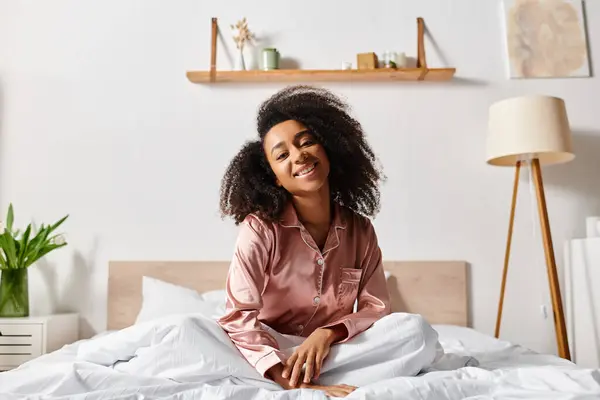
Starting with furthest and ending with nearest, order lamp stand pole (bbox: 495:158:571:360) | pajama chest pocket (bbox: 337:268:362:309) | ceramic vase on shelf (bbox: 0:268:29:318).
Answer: ceramic vase on shelf (bbox: 0:268:29:318) → lamp stand pole (bbox: 495:158:571:360) → pajama chest pocket (bbox: 337:268:362:309)

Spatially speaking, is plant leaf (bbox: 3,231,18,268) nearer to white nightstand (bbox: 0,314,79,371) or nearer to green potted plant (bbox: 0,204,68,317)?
green potted plant (bbox: 0,204,68,317)

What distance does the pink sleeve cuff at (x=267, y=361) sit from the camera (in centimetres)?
134

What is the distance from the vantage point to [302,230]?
1.61 m

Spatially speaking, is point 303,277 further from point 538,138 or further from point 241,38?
point 241,38

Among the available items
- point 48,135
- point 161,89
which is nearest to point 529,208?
point 161,89

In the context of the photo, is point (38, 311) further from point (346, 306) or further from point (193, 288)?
point (346, 306)

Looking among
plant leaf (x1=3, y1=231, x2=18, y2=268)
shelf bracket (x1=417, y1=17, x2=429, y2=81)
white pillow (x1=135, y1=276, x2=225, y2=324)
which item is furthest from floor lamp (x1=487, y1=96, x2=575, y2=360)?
plant leaf (x1=3, y1=231, x2=18, y2=268)

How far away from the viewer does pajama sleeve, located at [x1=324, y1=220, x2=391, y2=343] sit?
59.9 inches

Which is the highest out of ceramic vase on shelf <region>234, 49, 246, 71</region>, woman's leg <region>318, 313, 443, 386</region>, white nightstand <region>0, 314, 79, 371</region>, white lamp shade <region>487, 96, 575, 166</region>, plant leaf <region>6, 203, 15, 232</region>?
ceramic vase on shelf <region>234, 49, 246, 71</region>

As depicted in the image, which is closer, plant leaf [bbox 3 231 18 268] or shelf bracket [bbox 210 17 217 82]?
plant leaf [bbox 3 231 18 268]

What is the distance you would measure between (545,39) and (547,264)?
115 cm

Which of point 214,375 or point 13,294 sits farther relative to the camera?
point 13,294

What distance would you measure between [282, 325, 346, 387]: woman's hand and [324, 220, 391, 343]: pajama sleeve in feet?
0.38

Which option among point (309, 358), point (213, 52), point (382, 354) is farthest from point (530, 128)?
point (309, 358)
